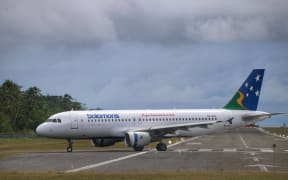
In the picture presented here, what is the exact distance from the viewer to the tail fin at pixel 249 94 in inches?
2298

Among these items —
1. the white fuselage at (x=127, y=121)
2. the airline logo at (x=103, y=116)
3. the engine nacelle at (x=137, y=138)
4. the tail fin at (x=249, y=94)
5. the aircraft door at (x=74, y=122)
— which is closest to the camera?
the engine nacelle at (x=137, y=138)

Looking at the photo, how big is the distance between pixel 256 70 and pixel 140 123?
12547mm

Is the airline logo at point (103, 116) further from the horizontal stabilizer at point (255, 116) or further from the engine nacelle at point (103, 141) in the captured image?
the horizontal stabilizer at point (255, 116)

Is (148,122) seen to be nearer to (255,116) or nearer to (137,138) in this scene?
(137,138)

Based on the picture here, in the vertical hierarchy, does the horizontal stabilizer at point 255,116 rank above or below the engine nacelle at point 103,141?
above

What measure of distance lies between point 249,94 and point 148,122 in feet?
33.8

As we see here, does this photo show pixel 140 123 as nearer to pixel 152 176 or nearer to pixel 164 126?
pixel 164 126

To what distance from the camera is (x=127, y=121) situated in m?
54.6

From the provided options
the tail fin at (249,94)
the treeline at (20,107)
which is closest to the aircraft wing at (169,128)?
the tail fin at (249,94)

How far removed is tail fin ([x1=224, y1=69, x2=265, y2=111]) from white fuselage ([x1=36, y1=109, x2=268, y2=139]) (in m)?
0.81

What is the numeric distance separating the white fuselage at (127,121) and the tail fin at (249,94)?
32.0 inches

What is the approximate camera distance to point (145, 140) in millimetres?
51969

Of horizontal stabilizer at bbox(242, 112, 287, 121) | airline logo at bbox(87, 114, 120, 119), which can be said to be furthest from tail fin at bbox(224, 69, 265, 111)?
airline logo at bbox(87, 114, 120, 119)

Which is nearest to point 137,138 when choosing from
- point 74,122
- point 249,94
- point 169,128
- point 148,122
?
point 169,128
